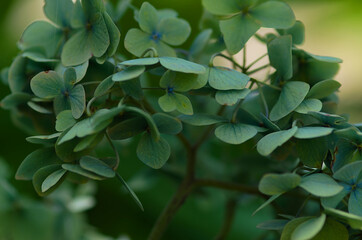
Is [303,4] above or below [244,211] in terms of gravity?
above

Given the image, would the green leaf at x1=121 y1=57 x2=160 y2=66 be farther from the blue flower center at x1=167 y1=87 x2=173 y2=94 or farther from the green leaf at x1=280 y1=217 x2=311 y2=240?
the green leaf at x1=280 y1=217 x2=311 y2=240

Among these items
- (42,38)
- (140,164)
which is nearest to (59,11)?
(42,38)

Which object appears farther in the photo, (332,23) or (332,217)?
(332,23)

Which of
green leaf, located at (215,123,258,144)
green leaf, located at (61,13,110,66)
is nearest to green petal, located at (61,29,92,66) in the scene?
green leaf, located at (61,13,110,66)

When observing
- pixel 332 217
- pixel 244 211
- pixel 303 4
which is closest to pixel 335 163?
pixel 332 217

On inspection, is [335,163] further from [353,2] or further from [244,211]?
[353,2]

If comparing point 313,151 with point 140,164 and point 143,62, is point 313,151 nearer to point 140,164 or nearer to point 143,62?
point 143,62

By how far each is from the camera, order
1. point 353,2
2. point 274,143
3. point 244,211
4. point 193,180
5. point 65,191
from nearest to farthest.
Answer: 1. point 274,143
2. point 193,180
3. point 65,191
4. point 244,211
5. point 353,2

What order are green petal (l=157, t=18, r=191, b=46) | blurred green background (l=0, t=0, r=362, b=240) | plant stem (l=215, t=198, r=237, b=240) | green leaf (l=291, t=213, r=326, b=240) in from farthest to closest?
blurred green background (l=0, t=0, r=362, b=240) → plant stem (l=215, t=198, r=237, b=240) → green petal (l=157, t=18, r=191, b=46) → green leaf (l=291, t=213, r=326, b=240)
